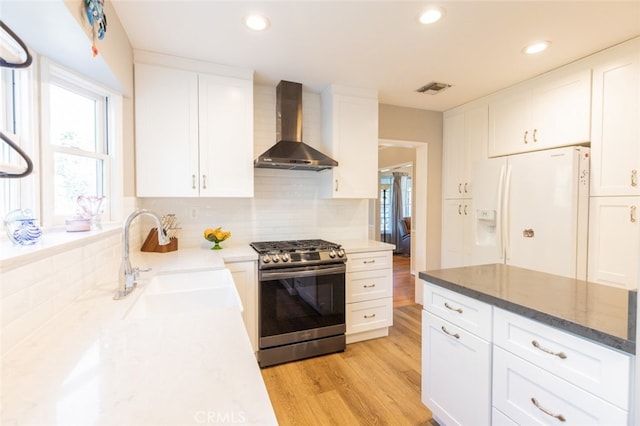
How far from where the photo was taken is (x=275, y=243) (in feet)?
9.31

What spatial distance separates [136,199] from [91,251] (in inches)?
45.2

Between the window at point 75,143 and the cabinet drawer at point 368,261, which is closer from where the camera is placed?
the window at point 75,143

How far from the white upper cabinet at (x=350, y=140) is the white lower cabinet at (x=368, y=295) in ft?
2.25

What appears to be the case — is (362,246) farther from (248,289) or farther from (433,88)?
(433,88)

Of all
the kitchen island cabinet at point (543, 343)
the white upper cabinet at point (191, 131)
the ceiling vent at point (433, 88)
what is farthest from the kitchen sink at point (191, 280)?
the ceiling vent at point (433, 88)

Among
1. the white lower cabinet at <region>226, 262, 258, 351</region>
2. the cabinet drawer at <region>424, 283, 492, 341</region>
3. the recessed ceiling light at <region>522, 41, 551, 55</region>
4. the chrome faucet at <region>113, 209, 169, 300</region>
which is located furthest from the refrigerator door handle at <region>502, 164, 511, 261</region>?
the chrome faucet at <region>113, 209, 169, 300</region>

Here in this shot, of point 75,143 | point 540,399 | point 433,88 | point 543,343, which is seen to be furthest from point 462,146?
point 75,143

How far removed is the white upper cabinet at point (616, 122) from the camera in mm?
2088

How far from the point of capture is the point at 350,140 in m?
3.00

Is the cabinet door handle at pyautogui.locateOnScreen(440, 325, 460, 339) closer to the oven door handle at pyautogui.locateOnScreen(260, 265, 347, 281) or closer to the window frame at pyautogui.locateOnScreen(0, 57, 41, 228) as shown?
the oven door handle at pyautogui.locateOnScreen(260, 265, 347, 281)

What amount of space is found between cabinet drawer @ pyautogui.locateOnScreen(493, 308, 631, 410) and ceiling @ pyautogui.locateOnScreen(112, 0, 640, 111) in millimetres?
1777

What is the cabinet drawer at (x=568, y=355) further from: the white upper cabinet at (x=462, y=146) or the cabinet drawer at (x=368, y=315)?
the white upper cabinet at (x=462, y=146)

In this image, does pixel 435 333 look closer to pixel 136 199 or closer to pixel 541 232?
pixel 541 232

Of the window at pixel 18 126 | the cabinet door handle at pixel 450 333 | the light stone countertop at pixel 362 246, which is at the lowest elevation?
the cabinet door handle at pixel 450 333
